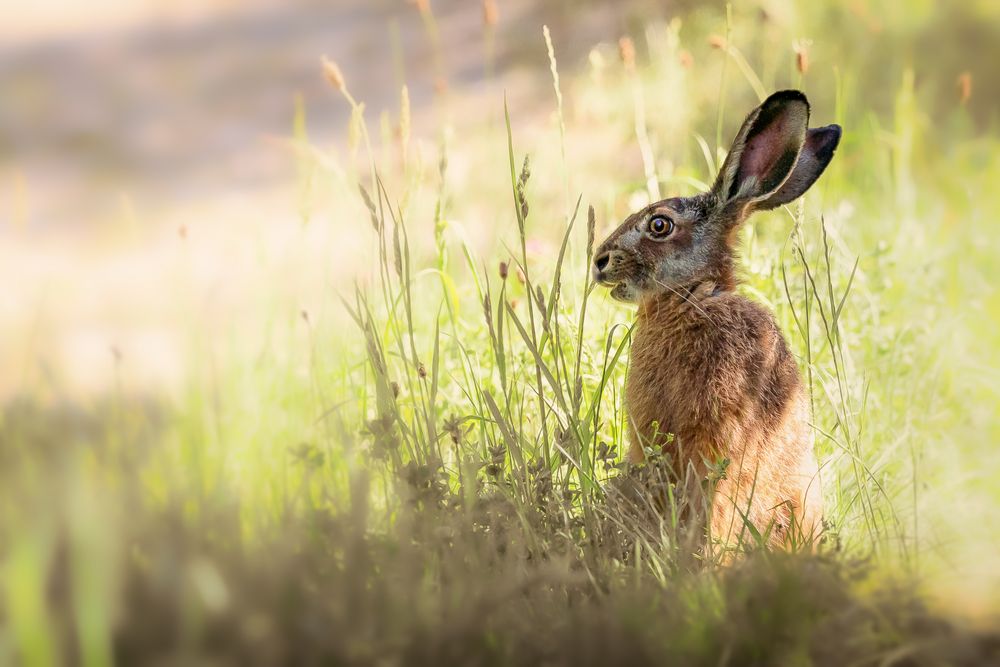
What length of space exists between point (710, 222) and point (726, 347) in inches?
19.2

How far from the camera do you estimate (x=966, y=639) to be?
1.92m

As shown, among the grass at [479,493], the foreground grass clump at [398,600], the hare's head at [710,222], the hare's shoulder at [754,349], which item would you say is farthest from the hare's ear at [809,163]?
the foreground grass clump at [398,600]

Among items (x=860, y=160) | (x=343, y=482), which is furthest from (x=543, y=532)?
(x=860, y=160)

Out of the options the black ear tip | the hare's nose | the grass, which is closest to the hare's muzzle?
the hare's nose

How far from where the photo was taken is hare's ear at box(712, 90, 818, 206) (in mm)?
3096

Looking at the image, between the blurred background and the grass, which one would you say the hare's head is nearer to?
the grass

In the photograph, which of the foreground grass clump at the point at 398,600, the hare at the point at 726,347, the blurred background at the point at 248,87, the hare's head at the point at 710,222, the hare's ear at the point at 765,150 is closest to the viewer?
the foreground grass clump at the point at 398,600

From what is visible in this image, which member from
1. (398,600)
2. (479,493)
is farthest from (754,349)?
(398,600)

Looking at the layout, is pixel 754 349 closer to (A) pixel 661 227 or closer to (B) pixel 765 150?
(A) pixel 661 227

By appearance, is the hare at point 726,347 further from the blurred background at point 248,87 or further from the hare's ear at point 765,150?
the blurred background at point 248,87

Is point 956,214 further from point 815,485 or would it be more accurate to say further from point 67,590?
point 67,590

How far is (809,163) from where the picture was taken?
327 centimetres

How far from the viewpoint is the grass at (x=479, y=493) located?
1.77 metres

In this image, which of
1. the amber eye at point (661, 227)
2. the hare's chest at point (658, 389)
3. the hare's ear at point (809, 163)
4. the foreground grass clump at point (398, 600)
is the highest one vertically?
the hare's ear at point (809, 163)
